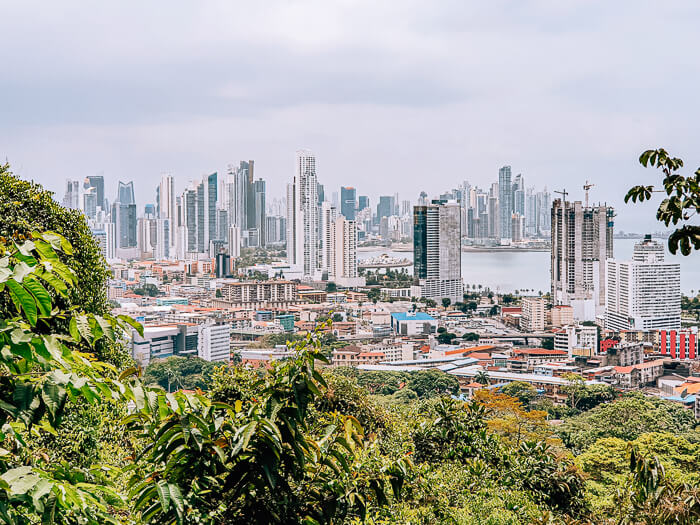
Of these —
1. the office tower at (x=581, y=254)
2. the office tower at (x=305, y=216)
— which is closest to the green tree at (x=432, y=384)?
the office tower at (x=581, y=254)

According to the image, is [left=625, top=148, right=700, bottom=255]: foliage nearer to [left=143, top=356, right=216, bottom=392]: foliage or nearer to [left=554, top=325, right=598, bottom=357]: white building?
[left=143, top=356, right=216, bottom=392]: foliage

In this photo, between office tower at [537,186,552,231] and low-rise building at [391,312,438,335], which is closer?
low-rise building at [391,312,438,335]

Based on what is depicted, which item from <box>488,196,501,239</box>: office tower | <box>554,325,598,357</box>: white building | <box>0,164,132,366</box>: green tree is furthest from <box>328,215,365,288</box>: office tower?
<box>0,164,132,366</box>: green tree

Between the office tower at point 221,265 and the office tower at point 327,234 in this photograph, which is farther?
the office tower at point 327,234

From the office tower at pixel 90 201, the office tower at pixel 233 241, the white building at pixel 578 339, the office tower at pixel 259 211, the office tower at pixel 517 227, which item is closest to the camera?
the white building at pixel 578 339

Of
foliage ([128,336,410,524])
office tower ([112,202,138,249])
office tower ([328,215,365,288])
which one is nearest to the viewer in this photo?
foliage ([128,336,410,524])

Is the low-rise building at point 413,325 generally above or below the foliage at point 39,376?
below

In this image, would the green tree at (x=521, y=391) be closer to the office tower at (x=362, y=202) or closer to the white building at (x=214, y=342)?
the white building at (x=214, y=342)

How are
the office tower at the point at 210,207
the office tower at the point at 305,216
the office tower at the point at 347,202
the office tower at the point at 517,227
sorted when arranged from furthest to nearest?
the office tower at the point at 347,202
the office tower at the point at 517,227
the office tower at the point at 210,207
the office tower at the point at 305,216
